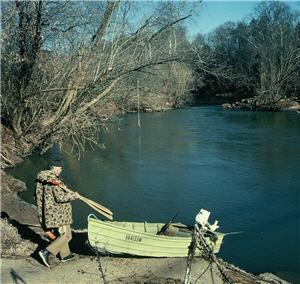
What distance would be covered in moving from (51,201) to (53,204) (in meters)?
0.08

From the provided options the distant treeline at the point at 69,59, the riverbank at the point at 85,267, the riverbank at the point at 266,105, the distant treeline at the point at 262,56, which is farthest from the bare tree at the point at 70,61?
the riverbank at the point at 266,105

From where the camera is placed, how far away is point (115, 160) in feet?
63.2

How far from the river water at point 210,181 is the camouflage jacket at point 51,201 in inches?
152

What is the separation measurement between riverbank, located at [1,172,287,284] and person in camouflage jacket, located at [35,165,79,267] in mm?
311

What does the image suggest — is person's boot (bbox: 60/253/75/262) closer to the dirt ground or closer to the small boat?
the dirt ground

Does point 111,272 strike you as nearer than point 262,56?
Yes

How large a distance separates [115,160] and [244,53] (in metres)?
47.4

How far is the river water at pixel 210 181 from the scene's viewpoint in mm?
10773

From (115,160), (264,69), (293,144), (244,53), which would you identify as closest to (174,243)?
(115,160)

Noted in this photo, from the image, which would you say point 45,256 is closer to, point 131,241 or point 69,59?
point 131,241

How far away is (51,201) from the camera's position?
716cm

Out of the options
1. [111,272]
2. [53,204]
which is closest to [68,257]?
[111,272]

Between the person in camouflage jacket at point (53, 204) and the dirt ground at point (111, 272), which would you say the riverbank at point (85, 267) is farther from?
the person in camouflage jacket at point (53, 204)

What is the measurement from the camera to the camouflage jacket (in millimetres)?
7133
